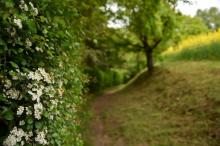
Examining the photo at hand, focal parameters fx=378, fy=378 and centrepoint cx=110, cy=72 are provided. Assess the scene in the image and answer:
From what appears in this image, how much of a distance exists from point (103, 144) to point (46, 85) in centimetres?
607

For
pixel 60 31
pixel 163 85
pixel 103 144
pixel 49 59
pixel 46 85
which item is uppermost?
pixel 60 31

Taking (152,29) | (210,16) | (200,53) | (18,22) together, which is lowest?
(200,53)

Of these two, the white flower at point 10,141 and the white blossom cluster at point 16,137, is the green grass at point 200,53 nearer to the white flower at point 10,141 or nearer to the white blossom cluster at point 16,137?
the white blossom cluster at point 16,137

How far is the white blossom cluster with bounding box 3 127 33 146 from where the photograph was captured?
2.89 m

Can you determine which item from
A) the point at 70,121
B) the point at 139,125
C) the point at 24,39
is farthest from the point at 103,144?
the point at 24,39

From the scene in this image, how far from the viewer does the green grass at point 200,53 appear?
14.6 metres

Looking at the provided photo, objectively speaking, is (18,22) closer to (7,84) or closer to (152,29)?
(7,84)

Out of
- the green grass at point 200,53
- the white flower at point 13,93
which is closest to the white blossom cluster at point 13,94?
the white flower at point 13,93

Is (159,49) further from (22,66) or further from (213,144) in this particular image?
(22,66)

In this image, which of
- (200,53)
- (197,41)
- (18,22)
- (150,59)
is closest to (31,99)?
(18,22)

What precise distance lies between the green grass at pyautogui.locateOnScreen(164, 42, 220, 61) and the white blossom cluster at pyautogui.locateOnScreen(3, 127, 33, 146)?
40.0 ft

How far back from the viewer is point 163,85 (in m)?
14.6

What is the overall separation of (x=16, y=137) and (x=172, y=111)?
8667 millimetres

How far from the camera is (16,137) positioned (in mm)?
2955
